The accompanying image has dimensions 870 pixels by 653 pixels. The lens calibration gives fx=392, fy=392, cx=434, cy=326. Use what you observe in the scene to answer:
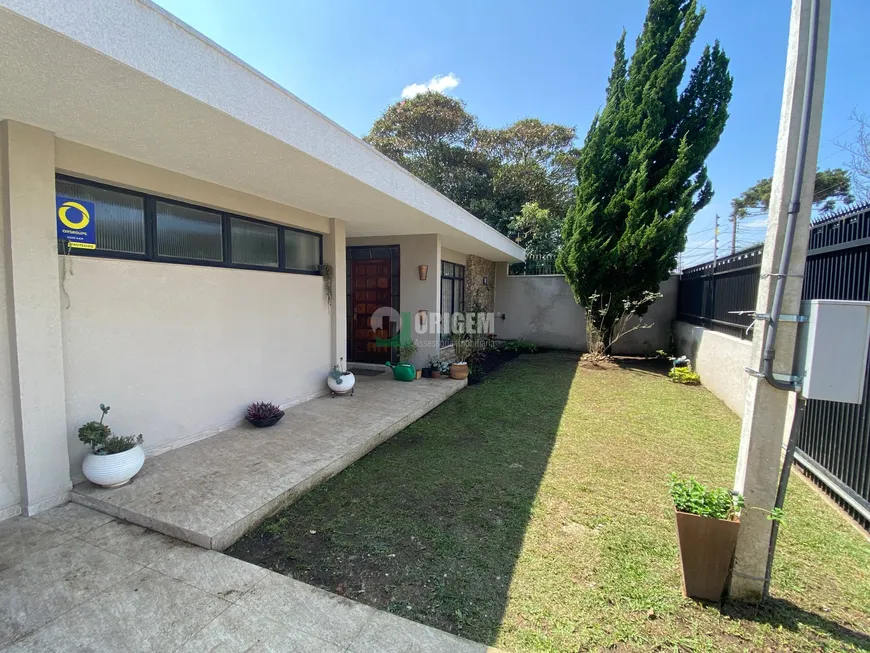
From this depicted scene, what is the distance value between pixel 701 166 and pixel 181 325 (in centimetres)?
997

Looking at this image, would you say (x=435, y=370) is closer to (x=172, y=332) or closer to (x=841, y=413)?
(x=172, y=332)

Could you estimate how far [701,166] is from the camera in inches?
330

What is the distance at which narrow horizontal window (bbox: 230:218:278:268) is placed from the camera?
468 centimetres

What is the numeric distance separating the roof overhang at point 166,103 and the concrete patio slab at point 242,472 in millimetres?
2726

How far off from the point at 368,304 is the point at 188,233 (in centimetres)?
440

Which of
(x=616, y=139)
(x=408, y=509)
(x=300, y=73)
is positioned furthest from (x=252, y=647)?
(x=616, y=139)

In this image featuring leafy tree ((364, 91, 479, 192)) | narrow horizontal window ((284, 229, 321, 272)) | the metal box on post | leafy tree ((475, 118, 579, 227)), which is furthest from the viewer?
leafy tree ((364, 91, 479, 192))

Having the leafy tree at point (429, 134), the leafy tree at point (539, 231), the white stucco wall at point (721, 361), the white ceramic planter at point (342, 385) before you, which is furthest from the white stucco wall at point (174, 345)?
the leafy tree at point (429, 134)

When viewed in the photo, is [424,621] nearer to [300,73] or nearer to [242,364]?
[242,364]

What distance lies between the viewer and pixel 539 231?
554 inches

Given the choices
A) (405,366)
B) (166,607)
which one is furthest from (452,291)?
(166,607)

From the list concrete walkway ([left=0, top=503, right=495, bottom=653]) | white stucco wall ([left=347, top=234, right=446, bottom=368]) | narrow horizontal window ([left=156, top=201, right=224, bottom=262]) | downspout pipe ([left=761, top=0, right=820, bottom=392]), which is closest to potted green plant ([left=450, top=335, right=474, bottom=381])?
white stucco wall ([left=347, top=234, right=446, bottom=368])

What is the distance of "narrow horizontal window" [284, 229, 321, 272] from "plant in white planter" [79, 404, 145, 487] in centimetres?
289

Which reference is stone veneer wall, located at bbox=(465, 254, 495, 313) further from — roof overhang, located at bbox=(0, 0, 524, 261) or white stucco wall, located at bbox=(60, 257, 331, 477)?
roof overhang, located at bbox=(0, 0, 524, 261)
